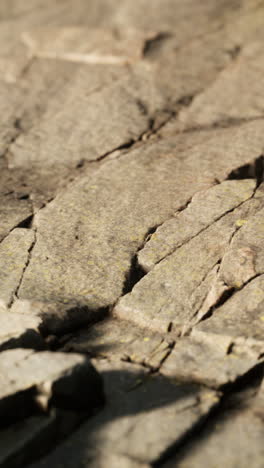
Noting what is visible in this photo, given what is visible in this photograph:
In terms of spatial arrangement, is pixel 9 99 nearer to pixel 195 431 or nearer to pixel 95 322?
pixel 95 322

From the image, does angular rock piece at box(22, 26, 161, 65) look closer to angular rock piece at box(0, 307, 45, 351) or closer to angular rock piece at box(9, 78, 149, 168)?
angular rock piece at box(9, 78, 149, 168)

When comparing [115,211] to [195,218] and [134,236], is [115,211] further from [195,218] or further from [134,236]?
[195,218]

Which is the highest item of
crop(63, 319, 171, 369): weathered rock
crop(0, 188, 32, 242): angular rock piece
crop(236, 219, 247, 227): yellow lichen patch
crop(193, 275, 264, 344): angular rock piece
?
crop(0, 188, 32, 242): angular rock piece

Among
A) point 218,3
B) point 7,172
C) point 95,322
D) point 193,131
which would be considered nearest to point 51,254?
point 95,322

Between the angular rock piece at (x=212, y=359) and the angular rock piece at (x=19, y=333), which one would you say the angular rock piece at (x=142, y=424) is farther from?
the angular rock piece at (x=19, y=333)

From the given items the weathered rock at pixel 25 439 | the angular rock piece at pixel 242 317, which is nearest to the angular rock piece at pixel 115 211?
the angular rock piece at pixel 242 317

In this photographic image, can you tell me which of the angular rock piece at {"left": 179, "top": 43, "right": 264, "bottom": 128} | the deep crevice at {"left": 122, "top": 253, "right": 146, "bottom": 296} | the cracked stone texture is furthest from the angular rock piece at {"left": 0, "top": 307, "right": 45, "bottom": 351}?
the angular rock piece at {"left": 179, "top": 43, "right": 264, "bottom": 128}

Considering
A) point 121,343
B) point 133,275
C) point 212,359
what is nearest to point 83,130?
point 133,275
